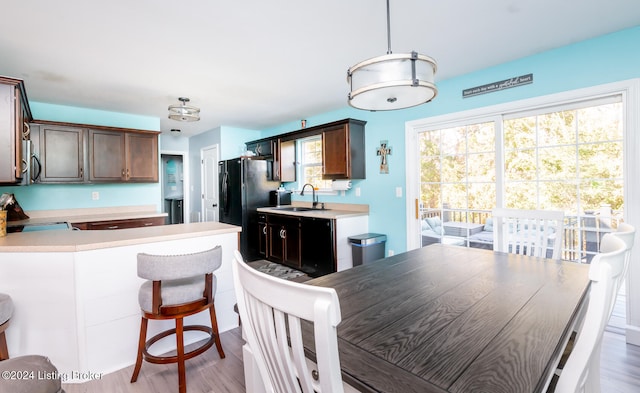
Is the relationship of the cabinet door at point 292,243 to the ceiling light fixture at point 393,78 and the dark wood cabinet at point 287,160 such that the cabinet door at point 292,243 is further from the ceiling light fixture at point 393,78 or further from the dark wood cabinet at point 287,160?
the ceiling light fixture at point 393,78

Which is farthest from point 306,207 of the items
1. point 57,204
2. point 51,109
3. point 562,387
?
point 562,387

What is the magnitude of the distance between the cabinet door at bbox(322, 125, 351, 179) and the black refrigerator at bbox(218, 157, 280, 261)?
4.26 ft

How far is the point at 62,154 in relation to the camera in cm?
368

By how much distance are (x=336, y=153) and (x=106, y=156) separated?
3.13 metres

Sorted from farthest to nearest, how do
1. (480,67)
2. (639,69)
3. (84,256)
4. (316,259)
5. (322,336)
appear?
(316,259), (480,67), (639,69), (84,256), (322,336)

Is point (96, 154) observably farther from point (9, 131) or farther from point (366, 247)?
point (366, 247)

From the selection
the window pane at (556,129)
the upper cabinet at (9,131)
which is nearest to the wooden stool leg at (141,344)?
the upper cabinet at (9,131)

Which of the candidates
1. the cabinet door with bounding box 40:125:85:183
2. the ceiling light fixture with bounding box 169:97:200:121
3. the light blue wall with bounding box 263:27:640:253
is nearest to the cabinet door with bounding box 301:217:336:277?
the light blue wall with bounding box 263:27:640:253

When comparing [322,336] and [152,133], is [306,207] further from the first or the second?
[322,336]

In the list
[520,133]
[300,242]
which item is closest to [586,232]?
[520,133]

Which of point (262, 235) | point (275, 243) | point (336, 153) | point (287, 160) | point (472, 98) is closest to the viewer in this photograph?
point (472, 98)

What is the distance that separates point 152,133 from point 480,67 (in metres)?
4.30

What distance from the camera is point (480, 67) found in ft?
9.39

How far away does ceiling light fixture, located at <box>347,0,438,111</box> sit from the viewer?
115 cm
